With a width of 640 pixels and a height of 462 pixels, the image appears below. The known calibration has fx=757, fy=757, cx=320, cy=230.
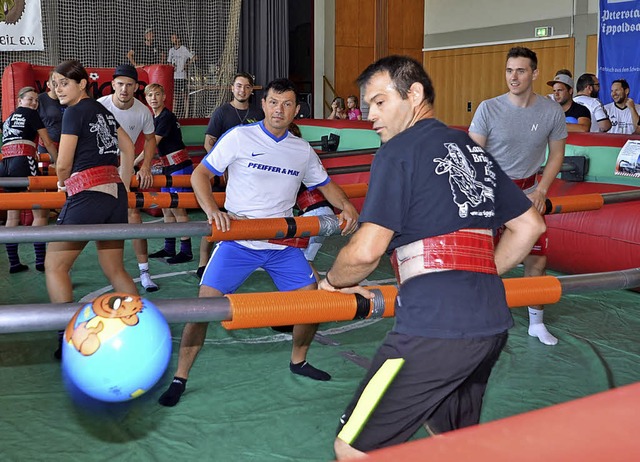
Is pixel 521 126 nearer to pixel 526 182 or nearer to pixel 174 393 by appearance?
pixel 526 182

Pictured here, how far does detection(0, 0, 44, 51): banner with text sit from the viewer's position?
43.1 ft

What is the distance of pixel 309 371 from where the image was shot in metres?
4.19

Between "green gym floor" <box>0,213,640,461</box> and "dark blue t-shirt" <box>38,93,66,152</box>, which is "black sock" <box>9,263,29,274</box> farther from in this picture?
"green gym floor" <box>0,213,640,461</box>

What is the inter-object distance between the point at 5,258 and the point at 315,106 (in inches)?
473

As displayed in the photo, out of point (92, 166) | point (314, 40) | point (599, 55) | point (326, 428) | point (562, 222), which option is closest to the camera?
point (326, 428)

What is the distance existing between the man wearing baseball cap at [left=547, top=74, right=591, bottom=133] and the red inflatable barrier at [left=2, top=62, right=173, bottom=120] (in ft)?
17.9

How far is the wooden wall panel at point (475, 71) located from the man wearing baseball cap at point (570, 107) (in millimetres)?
8115

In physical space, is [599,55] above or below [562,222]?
above

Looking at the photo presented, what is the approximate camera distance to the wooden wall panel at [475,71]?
1584cm

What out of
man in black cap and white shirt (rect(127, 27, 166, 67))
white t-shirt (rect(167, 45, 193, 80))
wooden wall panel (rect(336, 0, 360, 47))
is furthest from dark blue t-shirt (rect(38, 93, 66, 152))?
wooden wall panel (rect(336, 0, 360, 47))

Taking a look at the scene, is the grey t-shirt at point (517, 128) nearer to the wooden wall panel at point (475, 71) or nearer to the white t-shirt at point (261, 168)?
the white t-shirt at point (261, 168)

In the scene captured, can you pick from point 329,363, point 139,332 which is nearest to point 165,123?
point 329,363

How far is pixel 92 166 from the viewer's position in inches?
169

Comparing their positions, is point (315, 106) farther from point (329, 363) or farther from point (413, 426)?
point (413, 426)
